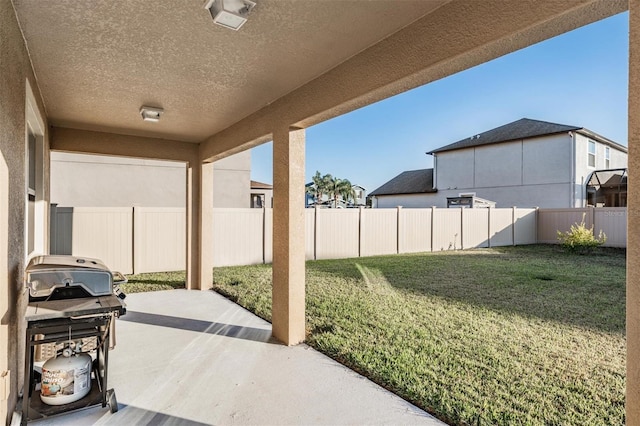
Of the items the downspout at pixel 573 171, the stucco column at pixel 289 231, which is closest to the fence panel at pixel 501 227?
the downspout at pixel 573 171

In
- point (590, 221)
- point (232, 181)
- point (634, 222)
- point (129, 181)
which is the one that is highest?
point (232, 181)

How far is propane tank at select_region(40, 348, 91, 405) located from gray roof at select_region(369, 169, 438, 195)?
76.0ft

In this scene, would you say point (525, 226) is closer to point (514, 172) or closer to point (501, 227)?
point (501, 227)

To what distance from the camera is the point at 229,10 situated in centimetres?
232

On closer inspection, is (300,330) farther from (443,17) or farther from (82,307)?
(443,17)

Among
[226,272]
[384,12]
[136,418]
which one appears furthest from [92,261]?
[226,272]

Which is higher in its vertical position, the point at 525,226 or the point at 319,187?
the point at 319,187

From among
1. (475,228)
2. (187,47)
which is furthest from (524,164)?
(187,47)

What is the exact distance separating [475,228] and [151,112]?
46.2 ft

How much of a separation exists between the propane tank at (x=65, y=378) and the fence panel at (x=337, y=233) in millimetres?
9065

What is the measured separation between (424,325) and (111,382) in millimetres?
3729

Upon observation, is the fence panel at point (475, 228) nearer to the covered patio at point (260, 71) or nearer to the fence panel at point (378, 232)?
the fence panel at point (378, 232)

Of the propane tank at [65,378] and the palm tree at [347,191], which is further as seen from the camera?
the palm tree at [347,191]

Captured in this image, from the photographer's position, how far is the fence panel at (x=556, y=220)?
1482 centimetres
